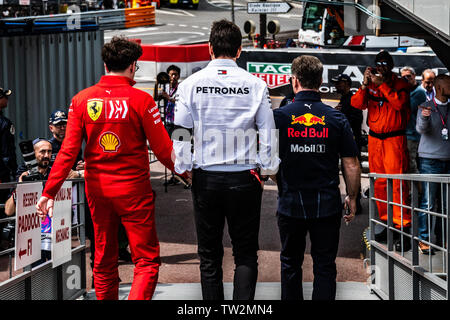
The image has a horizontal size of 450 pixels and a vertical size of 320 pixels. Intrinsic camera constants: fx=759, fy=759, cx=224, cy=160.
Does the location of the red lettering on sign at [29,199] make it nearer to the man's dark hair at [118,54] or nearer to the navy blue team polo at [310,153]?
the man's dark hair at [118,54]

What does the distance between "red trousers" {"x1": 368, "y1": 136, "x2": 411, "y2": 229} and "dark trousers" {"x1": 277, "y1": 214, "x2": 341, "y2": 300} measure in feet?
9.59

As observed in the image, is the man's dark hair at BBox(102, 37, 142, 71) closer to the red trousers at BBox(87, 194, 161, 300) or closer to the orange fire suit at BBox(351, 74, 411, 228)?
the red trousers at BBox(87, 194, 161, 300)

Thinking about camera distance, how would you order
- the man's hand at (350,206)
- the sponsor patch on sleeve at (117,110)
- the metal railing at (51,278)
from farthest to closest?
the metal railing at (51,278), the man's hand at (350,206), the sponsor patch on sleeve at (117,110)

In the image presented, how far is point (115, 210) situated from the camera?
517cm

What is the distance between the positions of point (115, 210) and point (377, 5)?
3700mm

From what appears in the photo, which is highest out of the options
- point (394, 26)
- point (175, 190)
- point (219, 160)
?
point (394, 26)

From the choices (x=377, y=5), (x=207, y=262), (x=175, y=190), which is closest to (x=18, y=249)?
(x=207, y=262)

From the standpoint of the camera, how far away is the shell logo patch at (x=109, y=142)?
5.12m

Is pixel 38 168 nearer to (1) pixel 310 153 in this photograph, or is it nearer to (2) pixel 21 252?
(2) pixel 21 252

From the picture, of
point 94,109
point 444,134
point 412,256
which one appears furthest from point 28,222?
point 444,134

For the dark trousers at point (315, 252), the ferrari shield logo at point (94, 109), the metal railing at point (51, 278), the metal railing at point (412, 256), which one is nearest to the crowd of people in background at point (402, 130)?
the metal railing at point (412, 256)

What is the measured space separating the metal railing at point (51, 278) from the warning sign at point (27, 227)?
3.1 inches
